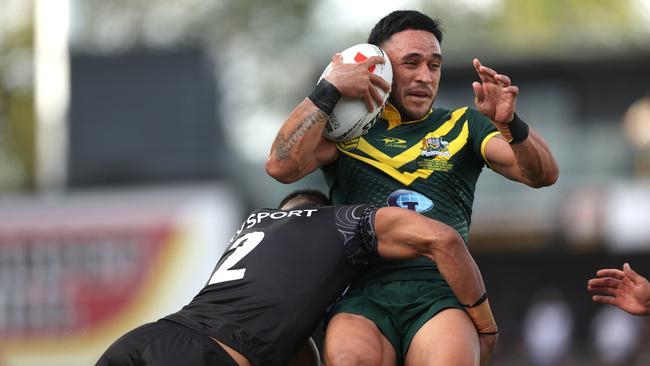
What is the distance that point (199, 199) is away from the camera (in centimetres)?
1719

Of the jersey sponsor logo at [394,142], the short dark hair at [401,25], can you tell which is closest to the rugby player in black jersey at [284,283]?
the jersey sponsor logo at [394,142]

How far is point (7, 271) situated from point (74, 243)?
3.65 ft

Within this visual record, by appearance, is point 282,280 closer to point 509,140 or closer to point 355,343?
point 355,343

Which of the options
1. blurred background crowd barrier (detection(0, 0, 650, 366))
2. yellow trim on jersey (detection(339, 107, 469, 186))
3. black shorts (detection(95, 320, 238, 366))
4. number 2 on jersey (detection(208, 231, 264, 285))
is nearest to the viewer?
black shorts (detection(95, 320, 238, 366))

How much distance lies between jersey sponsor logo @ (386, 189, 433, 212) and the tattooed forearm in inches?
21.3

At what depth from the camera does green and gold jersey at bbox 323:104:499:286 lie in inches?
260

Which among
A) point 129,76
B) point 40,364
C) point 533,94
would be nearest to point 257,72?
point 533,94

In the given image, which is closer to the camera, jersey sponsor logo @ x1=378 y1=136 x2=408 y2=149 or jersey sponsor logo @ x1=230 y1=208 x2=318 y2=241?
jersey sponsor logo @ x1=230 y1=208 x2=318 y2=241

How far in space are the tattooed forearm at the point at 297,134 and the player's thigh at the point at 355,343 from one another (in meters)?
0.90

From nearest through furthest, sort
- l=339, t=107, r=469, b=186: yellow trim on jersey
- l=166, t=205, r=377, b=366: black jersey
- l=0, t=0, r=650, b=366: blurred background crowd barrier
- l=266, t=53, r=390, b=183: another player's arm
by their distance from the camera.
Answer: l=166, t=205, r=377, b=366: black jersey < l=266, t=53, r=390, b=183: another player's arm < l=339, t=107, r=469, b=186: yellow trim on jersey < l=0, t=0, r=650, b=366: blurred background crowd barrier

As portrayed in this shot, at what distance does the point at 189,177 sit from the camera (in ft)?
59.8

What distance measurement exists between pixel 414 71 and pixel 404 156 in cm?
46

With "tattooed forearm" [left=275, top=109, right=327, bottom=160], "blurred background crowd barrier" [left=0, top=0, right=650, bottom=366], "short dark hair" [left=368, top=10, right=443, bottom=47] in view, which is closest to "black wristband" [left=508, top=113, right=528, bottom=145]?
"short dark hair" [left=368, top=10, right=443, bottom=47]

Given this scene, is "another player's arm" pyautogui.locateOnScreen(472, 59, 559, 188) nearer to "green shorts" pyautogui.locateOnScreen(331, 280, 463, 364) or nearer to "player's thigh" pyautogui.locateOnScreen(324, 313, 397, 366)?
"green shorts" pyautogui.locateOnScreen(331, 280, 463, 364)
